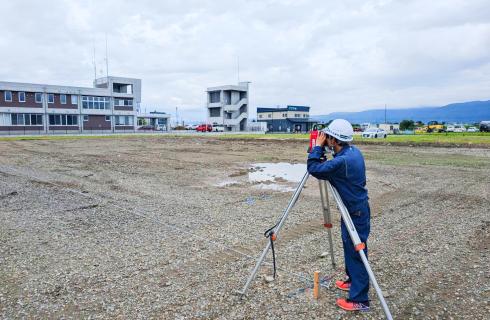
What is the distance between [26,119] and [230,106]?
148 feet

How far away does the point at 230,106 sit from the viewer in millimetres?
93812

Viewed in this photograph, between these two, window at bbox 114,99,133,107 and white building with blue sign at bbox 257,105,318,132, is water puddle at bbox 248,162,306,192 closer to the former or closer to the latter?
window at bbox 114,99,133,107

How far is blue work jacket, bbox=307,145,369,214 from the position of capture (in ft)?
14.6

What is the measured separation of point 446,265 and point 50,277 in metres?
6.18

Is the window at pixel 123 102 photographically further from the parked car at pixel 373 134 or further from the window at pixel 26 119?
the parked car at pixel 373 134

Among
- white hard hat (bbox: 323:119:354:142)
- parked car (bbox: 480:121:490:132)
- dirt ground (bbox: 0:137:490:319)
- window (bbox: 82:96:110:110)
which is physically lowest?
dirt ground (bbox: 0:137:490:319)

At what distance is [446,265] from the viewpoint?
6.14 meters

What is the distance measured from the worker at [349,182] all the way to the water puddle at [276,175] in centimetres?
862

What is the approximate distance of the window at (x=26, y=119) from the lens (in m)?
63.2

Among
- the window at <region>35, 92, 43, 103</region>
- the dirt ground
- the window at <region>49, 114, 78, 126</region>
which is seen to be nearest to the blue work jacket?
the dirt ground

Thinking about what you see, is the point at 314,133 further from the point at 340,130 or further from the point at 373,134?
the point at 373,134

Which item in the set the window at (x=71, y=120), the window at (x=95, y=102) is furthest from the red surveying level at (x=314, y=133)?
the window at (x=95, y=102)

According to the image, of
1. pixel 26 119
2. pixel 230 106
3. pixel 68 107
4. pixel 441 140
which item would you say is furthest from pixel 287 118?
pixel 441 140

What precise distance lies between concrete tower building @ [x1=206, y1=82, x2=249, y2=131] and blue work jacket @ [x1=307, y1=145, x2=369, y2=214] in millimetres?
89329
